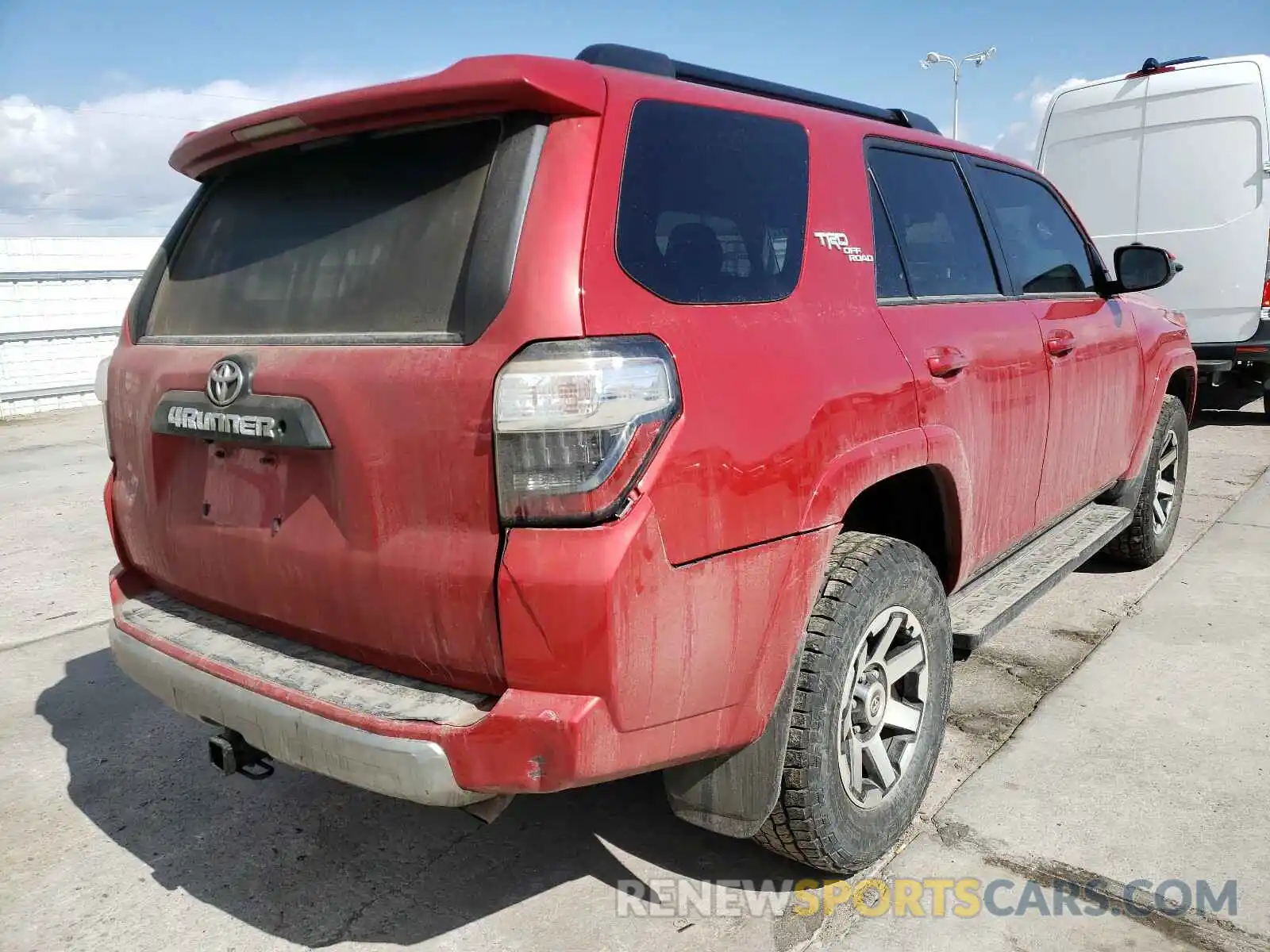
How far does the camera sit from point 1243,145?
25.7 feet

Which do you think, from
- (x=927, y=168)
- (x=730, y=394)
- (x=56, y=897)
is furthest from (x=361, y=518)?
(x=927, y=168)

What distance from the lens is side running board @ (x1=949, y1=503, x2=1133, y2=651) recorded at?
293cm

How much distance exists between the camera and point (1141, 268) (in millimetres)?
4031

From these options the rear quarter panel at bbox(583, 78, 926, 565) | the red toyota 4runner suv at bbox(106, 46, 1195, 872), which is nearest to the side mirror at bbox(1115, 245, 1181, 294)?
the red toyota 4runner suv at bbox(106, 46, 1195, 872)

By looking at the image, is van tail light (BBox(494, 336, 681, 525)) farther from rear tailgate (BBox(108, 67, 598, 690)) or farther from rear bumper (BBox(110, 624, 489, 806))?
rear bumper (BBox(110, 624, 489, 806))

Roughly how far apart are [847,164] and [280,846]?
7.92 feet

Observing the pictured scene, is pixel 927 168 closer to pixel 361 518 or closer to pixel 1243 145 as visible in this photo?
pixel 361 518

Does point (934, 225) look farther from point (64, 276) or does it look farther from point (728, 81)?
point (64, 276)

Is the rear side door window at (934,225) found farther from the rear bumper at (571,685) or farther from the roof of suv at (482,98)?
the rear bumper at (571,685)

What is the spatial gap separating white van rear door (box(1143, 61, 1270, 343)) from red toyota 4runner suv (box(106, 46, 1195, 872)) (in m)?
6.60

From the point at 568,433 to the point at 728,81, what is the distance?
4.49 feet

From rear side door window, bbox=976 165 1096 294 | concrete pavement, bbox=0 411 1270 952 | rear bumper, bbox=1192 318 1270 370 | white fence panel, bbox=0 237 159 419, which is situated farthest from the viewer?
white fence panel, bbox=0 237 159 419

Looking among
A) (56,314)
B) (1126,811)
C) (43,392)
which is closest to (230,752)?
(1126,811)
